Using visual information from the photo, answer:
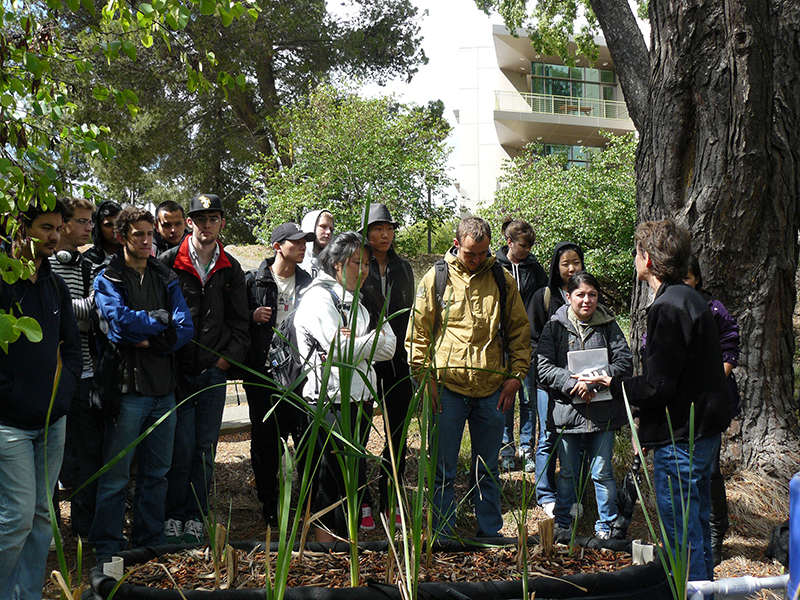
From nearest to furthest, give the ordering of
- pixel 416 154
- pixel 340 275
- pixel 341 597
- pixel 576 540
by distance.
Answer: pixel 341 597
pixel 576 540
pixel 340 275
pixel 416 154

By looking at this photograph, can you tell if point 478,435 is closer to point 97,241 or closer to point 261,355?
point 261,355

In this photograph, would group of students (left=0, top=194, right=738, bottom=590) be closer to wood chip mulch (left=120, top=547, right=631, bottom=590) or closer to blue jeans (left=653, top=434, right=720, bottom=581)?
blue jeans (left=653, top=434, right=720, bottom=581)

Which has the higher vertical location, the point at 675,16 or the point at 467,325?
the point at 675,16

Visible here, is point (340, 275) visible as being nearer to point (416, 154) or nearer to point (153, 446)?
point (153, 446)

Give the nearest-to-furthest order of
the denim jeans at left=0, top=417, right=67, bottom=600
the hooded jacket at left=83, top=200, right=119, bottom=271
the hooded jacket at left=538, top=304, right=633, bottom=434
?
1. the denim jeans at left=0, top=417, right=67, bottom=600
2. the hooded jacket at left=538, top=304, right=633, bottom=434
3. the hooded jacket at left=83, top=200, right=119, bottom=271

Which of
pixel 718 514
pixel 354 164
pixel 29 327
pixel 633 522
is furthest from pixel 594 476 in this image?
pixel 354 164

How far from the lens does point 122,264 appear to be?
3799mm

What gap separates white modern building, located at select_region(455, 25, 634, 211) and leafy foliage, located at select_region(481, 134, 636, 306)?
14969 mm

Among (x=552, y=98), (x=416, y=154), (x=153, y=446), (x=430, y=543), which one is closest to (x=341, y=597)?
(x=430, y=543)

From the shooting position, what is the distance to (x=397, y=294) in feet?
15.7

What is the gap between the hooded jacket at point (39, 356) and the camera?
2.80m

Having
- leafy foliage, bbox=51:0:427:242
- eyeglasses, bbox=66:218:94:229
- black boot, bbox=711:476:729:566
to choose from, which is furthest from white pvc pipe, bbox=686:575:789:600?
leafy foliage, bbox=51:0:427:242

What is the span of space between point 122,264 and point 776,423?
168 inches

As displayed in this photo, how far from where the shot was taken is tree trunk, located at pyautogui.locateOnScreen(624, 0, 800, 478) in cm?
450
